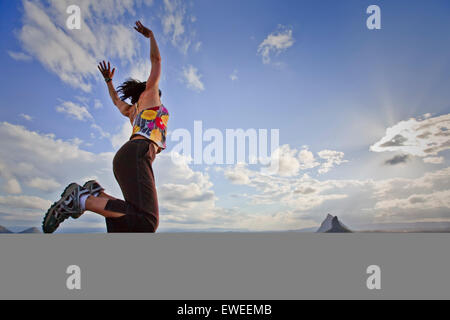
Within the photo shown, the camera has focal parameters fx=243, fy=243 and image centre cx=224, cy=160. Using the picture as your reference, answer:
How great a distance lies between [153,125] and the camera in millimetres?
2227

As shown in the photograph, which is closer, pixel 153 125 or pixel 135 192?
pixel 135 192

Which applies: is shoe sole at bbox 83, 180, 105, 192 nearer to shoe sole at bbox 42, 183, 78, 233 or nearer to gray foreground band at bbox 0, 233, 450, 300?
shoe sole at bbox 42, 183, 78, 233

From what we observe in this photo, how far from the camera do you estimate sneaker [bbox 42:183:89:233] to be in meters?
1.91

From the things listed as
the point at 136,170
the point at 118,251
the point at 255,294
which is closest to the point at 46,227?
the point at 118,251

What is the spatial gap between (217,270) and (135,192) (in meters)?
0.92

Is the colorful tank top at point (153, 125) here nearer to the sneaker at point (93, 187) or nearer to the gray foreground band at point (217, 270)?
the sneaker at point (93, 187)

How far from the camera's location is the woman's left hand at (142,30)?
2.34m

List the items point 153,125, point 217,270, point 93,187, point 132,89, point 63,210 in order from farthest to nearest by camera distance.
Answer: point 132,89
point 153,125
point 93,187
point 63,210
point 217,270

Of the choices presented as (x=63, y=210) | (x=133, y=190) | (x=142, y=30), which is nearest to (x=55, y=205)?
(x=63, y=210)

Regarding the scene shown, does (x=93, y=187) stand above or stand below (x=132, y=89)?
below

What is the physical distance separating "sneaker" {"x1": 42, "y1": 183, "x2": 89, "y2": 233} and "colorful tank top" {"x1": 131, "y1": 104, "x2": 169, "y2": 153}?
692 millimetres

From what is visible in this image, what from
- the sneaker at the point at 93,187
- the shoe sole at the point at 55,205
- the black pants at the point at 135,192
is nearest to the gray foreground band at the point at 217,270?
the black pants at the point at 135,192

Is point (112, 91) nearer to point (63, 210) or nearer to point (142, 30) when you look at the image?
point (142, 30)
